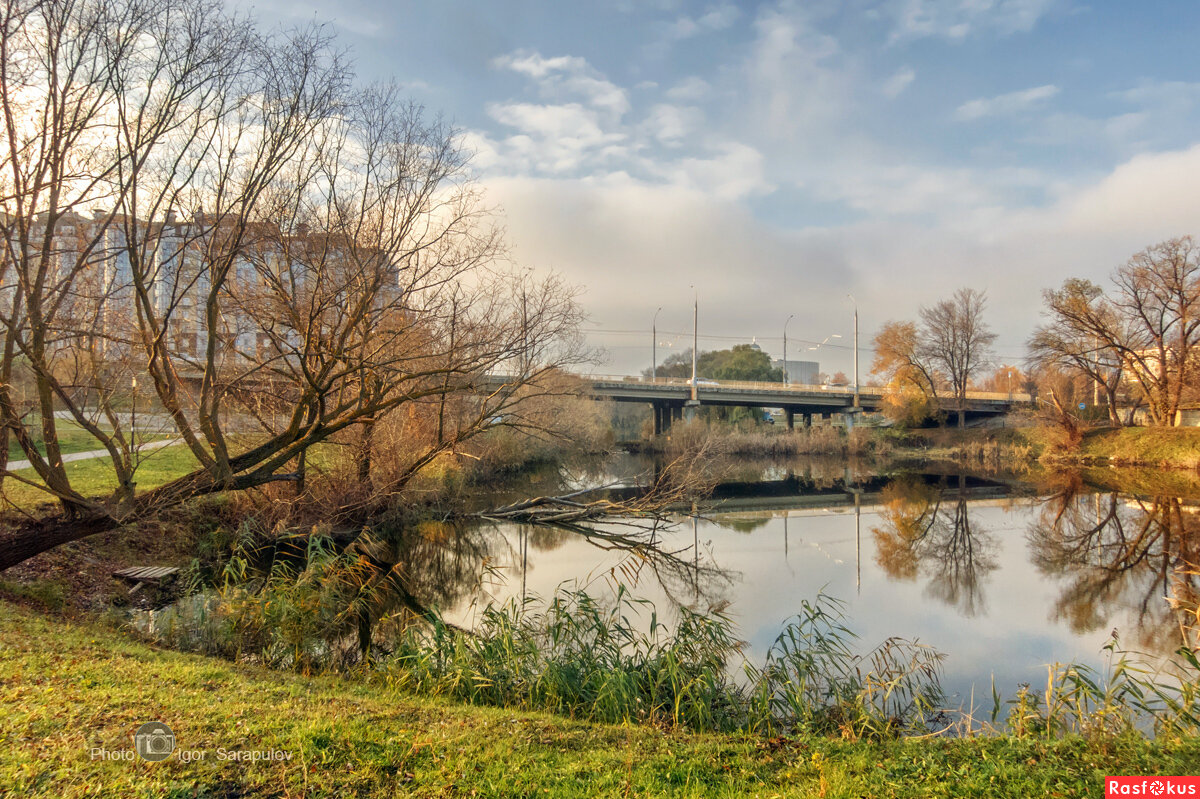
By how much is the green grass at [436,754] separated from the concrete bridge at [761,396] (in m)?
41.4

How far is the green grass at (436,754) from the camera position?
13.5ft

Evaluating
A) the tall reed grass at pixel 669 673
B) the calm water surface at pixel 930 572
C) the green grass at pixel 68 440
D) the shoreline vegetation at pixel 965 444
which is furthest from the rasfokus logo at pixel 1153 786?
the shoreline vegetation at pixel 965 444

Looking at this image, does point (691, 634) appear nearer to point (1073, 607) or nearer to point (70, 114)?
point (1073, 607)

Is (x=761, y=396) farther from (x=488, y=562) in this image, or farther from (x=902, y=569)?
(x=488, y=562)

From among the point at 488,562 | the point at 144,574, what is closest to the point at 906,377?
the point at 488,562

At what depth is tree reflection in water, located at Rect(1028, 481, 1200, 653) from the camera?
10375 mm

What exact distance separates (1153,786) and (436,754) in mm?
4611

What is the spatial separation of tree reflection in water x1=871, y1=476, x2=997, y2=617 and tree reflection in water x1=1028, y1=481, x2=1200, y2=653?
1278mm

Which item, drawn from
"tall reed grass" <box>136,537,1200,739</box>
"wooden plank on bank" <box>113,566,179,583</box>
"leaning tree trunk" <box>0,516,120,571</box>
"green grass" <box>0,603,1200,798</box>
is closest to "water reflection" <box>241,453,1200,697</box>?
"tall reed grass" <box>136,537,1200,739</box>

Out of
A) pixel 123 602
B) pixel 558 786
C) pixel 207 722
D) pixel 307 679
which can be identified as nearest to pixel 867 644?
pixel 558 786

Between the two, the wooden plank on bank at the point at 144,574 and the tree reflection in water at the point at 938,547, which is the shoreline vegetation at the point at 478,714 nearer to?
the wooden plank on bank at the point at 144,574

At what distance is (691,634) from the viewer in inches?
329

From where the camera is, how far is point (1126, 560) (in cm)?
1505

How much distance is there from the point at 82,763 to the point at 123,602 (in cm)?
750
